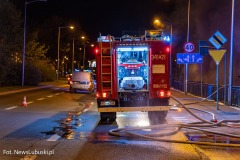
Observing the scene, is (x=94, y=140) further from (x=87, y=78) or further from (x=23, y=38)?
(x=23, y=38)

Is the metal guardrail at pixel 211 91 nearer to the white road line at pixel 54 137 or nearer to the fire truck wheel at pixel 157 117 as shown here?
the fire truck wheel at pixel 157 117

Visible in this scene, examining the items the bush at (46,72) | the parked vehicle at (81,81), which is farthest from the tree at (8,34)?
the bush at (46,72)

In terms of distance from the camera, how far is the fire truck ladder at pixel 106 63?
44.8 ft

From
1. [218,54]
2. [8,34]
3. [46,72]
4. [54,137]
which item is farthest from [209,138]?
[46,72]

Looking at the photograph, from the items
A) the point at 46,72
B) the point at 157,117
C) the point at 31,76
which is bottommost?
the point at 157,117

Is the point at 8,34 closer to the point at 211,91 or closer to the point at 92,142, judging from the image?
the point at 211,91

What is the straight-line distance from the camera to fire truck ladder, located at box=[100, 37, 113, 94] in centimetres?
1366

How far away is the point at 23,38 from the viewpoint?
45.5m

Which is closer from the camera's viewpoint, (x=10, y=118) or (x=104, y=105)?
(x=104, y=105)

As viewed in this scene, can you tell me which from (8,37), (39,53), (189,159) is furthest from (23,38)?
(189,159)

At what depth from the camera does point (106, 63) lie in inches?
539

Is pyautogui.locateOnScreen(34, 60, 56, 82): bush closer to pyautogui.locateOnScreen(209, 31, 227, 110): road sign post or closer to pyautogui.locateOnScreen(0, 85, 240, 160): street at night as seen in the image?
pyautogui.locateOnScreen(209, 31, 227, 110): road sign post

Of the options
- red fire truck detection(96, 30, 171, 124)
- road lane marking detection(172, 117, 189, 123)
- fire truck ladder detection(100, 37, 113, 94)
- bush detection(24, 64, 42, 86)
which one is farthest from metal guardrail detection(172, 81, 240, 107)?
bush detection(24, 64, 42, 86)

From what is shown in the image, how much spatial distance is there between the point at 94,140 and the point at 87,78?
23053 mm
